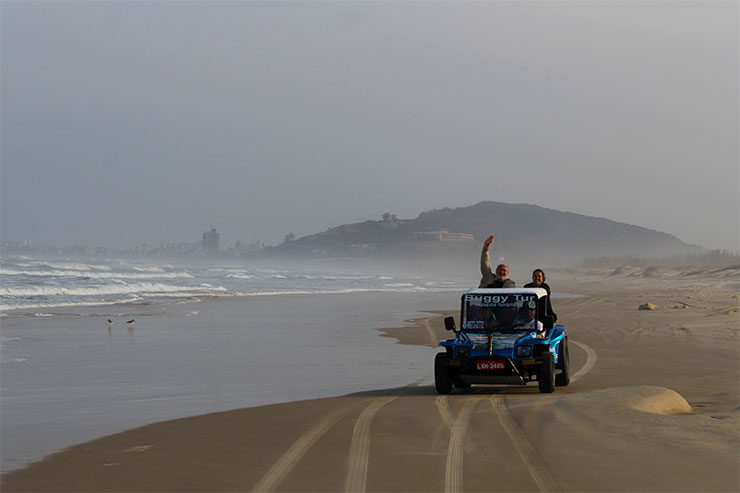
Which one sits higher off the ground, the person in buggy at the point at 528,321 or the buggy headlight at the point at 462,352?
the person in buggy at the point at 528,321

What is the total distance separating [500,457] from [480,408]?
2.81 metres

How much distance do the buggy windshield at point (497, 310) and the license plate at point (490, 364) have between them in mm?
734

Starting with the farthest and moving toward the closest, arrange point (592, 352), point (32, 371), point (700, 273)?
point (700, 273), point (592, 352), point (32, 371)

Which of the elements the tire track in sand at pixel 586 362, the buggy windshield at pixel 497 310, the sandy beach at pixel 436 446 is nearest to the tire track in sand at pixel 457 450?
the sandy beach at pixel 436 446

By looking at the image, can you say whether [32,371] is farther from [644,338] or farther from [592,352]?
[644,338]

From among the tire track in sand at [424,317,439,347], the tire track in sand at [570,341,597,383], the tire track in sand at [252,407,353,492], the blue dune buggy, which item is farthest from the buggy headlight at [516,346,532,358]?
the tire track in sand at [424,317,439,347]

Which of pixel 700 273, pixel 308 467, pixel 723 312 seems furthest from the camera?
pixel 700 273

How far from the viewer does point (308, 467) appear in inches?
289

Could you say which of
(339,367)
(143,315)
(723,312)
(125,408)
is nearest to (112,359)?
(339,367)

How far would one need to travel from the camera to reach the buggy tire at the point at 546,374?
11656 mm

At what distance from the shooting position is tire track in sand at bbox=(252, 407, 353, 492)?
683cm

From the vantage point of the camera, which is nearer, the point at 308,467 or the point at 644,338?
the point at 308,467

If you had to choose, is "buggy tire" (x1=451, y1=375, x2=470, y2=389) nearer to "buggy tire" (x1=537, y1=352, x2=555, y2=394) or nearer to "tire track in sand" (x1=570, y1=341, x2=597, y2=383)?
"buggy tire" (x1=537, y1=352, x2=555, y2=394)

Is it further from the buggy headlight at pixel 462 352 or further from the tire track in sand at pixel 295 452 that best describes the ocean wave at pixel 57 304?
the tire track in sand at pixel 295 452
